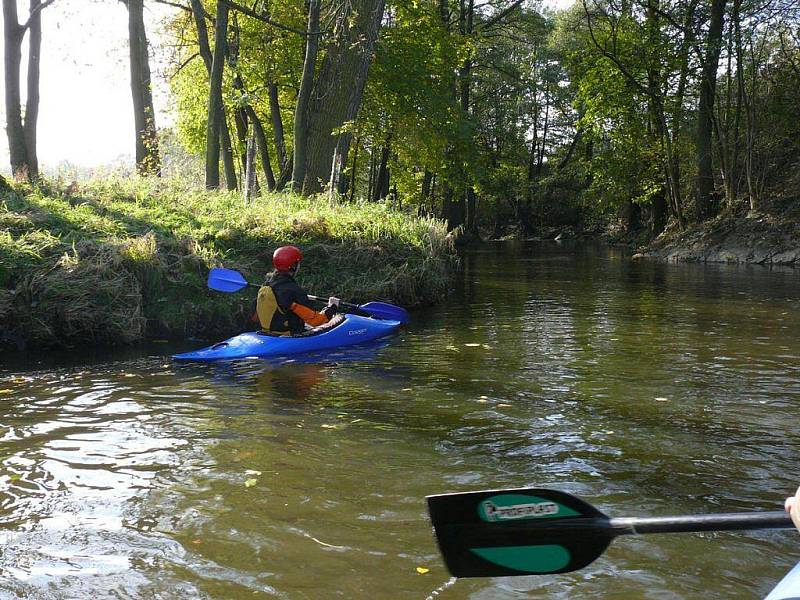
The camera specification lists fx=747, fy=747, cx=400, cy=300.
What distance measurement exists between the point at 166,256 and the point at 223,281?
108 cm

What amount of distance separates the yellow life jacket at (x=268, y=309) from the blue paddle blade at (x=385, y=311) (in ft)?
4.79

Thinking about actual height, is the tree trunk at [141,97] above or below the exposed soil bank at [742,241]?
above

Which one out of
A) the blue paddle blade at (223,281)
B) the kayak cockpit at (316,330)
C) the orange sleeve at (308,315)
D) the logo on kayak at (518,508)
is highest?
the blue paddle blade at (223,281)

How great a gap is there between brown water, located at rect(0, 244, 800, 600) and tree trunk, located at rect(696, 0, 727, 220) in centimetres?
1523

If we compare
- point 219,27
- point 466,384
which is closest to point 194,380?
point 466,384

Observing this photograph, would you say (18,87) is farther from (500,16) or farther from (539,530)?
(500,16)

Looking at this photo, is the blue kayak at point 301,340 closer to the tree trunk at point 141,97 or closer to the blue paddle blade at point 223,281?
the blue paddle blade at point 223,281

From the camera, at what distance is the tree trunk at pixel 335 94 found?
15.7 meters

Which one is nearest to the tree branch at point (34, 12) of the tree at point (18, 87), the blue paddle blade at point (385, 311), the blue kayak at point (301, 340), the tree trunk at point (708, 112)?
the tree at point (18, 87)

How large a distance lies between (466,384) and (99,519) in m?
3.69

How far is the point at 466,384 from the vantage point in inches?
266

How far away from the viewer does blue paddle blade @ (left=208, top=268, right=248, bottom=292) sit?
8.92m

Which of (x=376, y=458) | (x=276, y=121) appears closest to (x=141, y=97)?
(x=276, y=121)

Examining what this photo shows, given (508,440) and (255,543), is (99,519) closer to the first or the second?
(255,543)
